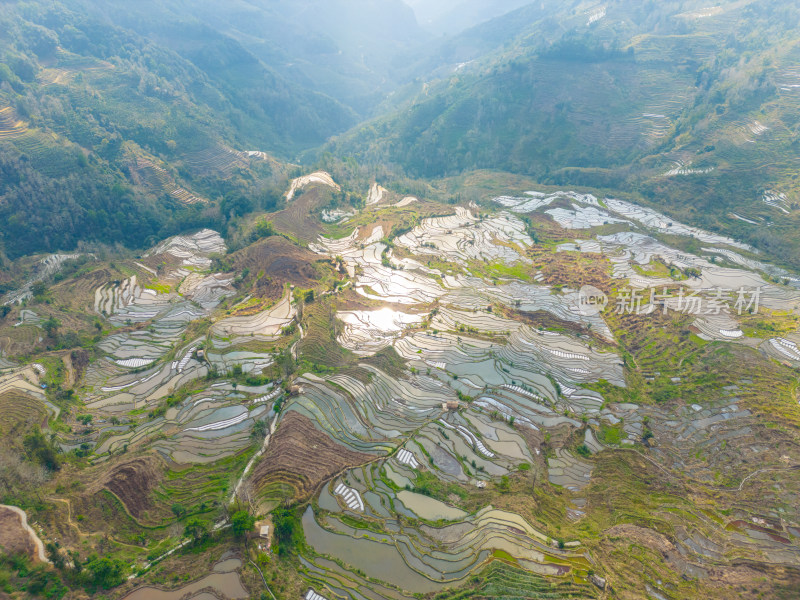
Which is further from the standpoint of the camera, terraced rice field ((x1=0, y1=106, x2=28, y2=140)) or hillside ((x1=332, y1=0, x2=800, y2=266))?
terraced rice field ((x1=0, y1=106, x2=28, y2=140))

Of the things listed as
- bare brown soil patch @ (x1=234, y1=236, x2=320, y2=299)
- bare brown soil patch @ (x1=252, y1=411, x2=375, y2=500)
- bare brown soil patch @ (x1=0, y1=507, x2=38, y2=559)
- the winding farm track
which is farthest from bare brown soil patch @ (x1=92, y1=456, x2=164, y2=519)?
bare brown soil patch @ (x1=234, y1=236, x2=320, y2=299)

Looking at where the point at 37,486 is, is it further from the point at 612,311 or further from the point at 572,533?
the point at 612,311

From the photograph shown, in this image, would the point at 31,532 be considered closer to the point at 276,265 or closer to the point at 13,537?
the point at 13,537

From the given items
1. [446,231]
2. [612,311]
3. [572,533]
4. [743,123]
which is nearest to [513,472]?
[572,533]

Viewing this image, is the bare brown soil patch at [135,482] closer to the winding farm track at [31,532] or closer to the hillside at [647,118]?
the winding farm track at [31,532]

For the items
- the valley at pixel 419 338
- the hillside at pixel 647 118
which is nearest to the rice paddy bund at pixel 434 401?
the valley at pixel 419 338

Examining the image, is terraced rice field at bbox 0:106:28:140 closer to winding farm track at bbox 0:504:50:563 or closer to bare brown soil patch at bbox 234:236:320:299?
bare brown soil patch at bbox 234:236:320:299
